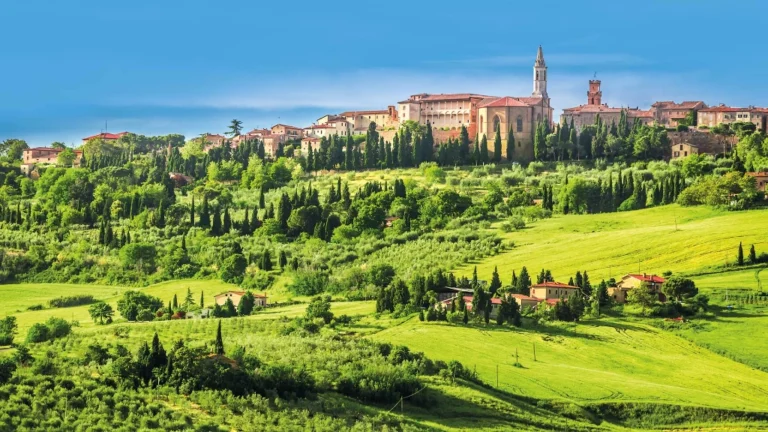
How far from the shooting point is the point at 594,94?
188 metres

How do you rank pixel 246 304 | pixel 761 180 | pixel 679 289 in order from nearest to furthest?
pixel 679 289, pixel 246 304, pixel 761 180

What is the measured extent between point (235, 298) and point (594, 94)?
111m

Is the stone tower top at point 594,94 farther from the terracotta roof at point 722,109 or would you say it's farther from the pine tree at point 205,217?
the pine tree at point 205,217

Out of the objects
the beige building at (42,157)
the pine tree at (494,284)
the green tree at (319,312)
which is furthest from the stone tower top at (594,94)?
the green tree at (319,312)

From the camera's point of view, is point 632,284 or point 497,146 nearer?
point 632,284

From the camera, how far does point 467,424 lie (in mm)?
57156

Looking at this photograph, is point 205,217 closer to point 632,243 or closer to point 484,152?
point 484,152

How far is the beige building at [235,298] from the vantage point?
289 ft

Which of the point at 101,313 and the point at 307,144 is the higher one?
the point at 307,144

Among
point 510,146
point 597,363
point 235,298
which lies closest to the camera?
point 597,363

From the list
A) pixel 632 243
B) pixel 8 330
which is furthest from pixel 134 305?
pixel 632 243

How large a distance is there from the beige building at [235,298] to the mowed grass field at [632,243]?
53.9 feet

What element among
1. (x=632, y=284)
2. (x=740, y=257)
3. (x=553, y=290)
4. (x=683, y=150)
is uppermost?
(x=683, y=150)

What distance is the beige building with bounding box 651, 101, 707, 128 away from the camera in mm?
157625
